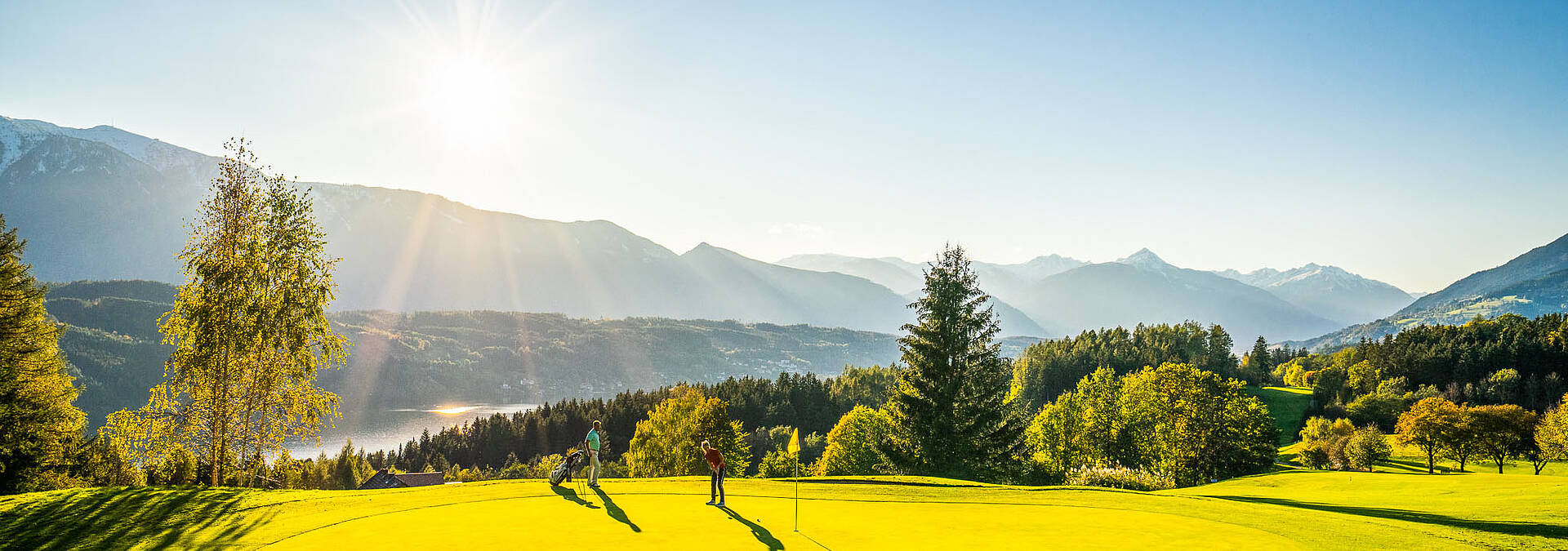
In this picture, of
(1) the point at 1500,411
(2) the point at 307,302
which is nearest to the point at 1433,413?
(1) the point at 1500,411

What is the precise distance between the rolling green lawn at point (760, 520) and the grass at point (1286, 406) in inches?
3064

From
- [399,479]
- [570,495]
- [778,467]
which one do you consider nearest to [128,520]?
[570,495]

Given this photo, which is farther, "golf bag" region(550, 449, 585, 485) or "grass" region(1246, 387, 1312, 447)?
"grass" region(1246, 387, 1312, 447)

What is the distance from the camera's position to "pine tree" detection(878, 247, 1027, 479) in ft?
134

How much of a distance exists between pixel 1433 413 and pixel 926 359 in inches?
1713

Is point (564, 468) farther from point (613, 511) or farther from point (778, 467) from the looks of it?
point (778, 467)

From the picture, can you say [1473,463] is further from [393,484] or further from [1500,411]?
[393,484]

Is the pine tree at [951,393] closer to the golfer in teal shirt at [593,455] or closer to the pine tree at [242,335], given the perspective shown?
the golfer in teal shirt at [593,455]

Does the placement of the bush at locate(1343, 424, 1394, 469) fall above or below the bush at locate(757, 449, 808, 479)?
above

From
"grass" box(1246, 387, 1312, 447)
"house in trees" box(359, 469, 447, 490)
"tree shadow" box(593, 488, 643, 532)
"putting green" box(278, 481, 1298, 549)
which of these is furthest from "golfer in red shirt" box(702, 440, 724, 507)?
"grass" box(1246, 387, 1312, 447)

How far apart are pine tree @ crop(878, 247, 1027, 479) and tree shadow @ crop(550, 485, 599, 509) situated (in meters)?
23.8

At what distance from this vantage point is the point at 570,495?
2091 cm

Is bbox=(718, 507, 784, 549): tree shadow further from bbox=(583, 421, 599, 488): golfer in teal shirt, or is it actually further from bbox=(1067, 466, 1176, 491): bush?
bbox=(1067, 466, 1176, 491): bush

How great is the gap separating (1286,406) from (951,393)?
83.7 metres
